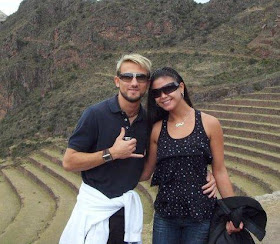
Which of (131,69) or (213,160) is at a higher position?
(131,69)

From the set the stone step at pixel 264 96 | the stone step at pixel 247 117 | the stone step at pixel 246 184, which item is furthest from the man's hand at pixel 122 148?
the stone step at pixel 264 96

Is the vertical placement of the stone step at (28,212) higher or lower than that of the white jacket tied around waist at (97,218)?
lower

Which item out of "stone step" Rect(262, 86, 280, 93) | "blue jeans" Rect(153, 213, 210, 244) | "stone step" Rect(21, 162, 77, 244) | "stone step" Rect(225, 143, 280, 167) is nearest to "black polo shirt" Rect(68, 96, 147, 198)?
"blue jeans" Rect(153, 213, 210, 244)

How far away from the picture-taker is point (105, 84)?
2959 cm

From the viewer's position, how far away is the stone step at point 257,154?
10.2m

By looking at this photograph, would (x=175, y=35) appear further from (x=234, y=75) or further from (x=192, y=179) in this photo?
(x=192, y=179)

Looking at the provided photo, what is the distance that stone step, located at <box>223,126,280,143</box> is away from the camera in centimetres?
1147

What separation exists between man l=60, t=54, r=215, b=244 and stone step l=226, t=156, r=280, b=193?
655 cm

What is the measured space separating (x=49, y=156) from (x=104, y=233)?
1609 cm

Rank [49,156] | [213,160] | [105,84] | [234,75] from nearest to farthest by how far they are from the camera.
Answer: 1. [213,160]
2. [49,156]
3. [234,75]
4. [105,84]

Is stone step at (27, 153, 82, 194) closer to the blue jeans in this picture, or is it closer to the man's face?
the blue jeans

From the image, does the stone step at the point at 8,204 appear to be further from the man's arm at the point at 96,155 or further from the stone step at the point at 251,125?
the man's arm at the point at 96,155

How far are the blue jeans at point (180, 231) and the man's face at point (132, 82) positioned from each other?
81 cm

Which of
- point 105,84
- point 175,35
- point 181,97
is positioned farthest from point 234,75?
point 181,97
